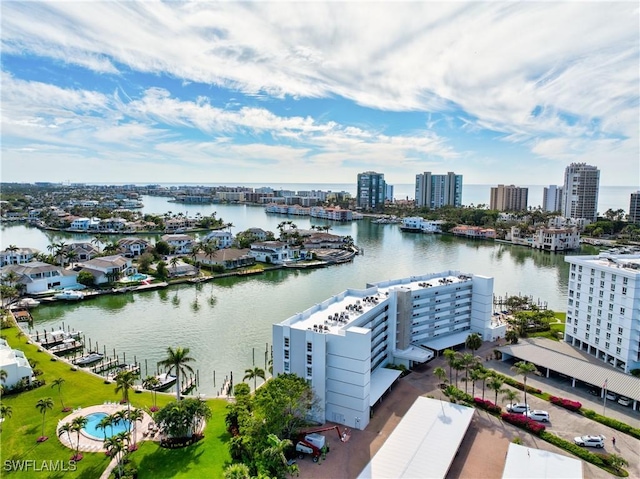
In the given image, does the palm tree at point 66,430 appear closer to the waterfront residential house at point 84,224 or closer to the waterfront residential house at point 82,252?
the waterfront residential house at point 82,252

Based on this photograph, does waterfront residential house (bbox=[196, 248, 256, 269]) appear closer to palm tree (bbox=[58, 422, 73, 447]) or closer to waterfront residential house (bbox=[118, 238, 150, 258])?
waterfront residential house (bbox=[118, 238, 150, 258])

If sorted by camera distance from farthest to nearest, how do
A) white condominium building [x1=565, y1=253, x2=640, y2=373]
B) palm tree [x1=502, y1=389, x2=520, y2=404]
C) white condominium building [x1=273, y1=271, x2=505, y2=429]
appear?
white condominium building [x1=565, y1=253, x2=640, y2=373] < palm tree [x1=502, y1=389, x2=520, y2=404] < white condominium building [x1=273, y1=271, x2=505, y2=429]

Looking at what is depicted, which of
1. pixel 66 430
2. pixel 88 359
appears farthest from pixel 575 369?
pixel 88 359

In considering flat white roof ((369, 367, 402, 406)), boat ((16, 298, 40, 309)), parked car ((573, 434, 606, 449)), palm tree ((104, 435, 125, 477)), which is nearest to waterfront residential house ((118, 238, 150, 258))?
boat ((16, 298, 40, 309))

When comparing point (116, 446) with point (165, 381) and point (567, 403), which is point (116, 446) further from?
point (567, 403)

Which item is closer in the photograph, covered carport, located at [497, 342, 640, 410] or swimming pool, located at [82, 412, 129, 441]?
swimming pool, located at [82, 412, 129, 441]

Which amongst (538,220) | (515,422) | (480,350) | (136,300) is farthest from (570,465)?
(538,220)
